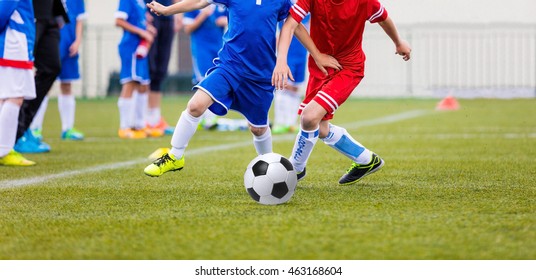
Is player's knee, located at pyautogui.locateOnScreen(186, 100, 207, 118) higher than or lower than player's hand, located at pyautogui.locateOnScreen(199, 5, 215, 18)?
higher

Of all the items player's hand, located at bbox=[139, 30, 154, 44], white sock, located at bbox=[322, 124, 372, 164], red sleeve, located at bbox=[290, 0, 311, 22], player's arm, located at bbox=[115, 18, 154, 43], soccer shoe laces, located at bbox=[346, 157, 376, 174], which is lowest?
player's hand, located at bbox=[139, 30, 154, 44]

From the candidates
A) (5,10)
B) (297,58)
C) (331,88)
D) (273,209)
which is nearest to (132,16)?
(297,58)

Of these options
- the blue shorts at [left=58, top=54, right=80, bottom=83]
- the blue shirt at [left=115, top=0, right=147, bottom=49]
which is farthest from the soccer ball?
the blue shirt at [left=115, top=0, right=147, bottom=49]

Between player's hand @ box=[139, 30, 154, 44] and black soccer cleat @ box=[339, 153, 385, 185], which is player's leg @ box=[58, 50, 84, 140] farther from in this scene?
black soccer cleat @ box=[339, 153, 385, 185]

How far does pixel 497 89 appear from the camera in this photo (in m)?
22.5

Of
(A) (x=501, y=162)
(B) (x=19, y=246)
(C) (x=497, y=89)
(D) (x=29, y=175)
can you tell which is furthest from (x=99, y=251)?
(C) (x=497, y=89)

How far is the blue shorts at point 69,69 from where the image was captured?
9750mm

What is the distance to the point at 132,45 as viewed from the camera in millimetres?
10344

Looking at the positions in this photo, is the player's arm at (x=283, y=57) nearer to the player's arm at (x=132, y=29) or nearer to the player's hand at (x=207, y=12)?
the player's arm at (x=132, y=29)

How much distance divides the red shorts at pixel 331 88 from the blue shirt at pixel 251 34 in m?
0.33

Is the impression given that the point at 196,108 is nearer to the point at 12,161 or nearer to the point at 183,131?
the point at 183,131

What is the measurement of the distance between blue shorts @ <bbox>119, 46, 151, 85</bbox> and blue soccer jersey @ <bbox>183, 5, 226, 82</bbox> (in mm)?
1128

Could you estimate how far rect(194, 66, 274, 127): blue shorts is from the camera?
5246 millimetres

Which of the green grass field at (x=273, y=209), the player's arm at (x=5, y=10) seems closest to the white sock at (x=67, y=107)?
the green grass field at (x=273, y=209)
